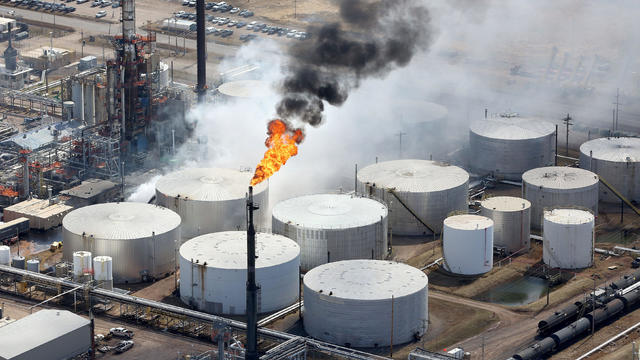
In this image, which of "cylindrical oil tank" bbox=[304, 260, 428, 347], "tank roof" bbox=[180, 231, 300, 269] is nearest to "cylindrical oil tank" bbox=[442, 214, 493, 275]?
"cylindrical oil tank" bbox=[304, 260, 428, 347]

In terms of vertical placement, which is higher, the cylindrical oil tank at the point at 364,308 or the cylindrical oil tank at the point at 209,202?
the cylindrical oil tank at the point at 209,202

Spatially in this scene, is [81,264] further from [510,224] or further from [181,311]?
[510,224]

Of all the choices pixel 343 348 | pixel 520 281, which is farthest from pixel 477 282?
pixel 343 348

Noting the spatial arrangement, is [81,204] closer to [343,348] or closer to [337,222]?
[337,222]

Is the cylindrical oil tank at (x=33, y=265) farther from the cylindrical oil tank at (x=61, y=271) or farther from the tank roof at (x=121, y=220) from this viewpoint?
the tank roof at (x=121, y=220)

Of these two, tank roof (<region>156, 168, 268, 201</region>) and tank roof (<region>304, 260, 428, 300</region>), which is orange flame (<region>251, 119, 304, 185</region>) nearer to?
tank roof (<region>304, 260, 428, 300</region>)

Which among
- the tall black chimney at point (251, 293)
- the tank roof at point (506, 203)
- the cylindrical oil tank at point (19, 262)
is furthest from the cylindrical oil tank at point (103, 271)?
the tank roof at point (506, 203)

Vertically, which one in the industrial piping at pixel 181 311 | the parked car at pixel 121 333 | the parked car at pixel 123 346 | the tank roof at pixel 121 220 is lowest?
the parked car at pixel 123 346
